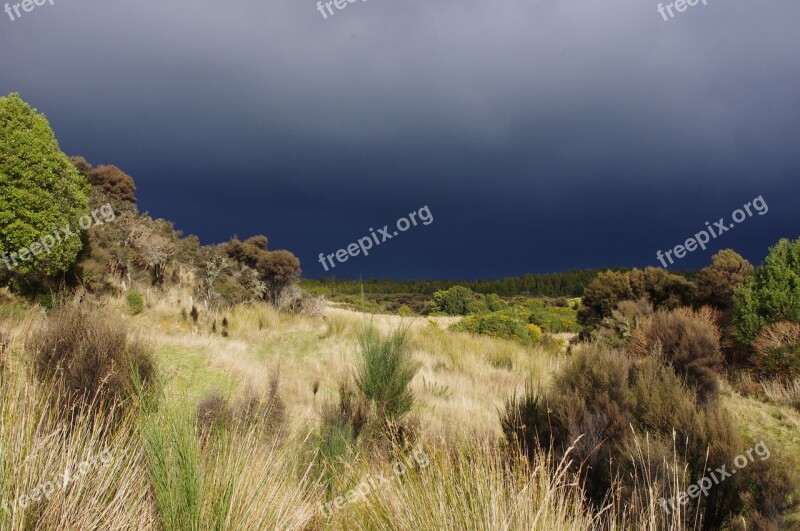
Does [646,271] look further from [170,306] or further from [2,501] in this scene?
[2,501]

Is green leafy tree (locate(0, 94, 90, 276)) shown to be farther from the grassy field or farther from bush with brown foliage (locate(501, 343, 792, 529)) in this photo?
bush with brown foliage (locate(501, 343, 792, 529))

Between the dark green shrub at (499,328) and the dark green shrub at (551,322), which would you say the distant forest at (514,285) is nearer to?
the dark green shrub at (551,322)

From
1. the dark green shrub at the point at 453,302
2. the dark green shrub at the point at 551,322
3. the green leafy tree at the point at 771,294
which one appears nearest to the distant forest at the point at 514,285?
the dark green shrub at the point at 453,302

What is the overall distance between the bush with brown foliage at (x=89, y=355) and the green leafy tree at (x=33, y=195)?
565 cm

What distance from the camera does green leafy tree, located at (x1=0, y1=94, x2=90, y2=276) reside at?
9.55 metres

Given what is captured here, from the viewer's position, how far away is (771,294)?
9891mm

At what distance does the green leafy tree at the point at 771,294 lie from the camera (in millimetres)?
9789

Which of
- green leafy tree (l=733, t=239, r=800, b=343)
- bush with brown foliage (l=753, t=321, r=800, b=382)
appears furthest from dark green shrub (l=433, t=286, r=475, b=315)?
bush with brown foliage (l=753, t=321, r=800, b=382)

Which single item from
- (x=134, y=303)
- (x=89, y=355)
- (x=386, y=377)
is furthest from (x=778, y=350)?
(x=134, y=303)

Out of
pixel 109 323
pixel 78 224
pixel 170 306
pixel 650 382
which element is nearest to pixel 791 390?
pixel 650 382

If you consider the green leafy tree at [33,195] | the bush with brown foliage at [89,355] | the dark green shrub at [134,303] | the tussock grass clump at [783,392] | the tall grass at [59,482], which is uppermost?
the green leafy tree at [33,195]

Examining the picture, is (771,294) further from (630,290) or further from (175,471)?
(175,471)

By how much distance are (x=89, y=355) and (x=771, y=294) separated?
11713 mm

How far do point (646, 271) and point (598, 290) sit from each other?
164 centimetres
